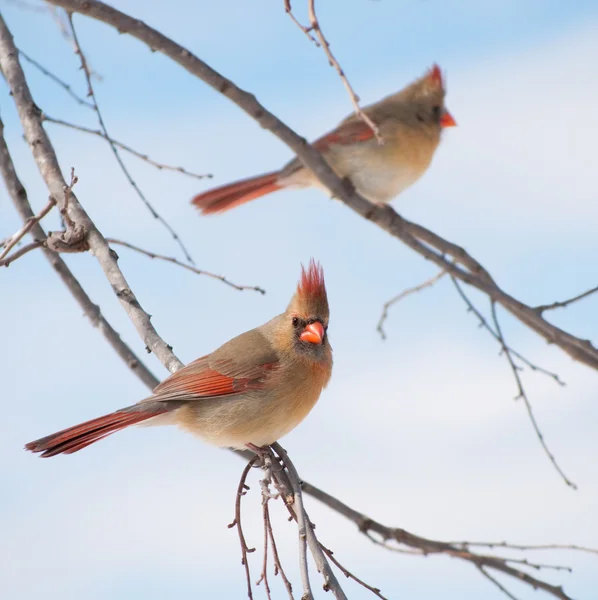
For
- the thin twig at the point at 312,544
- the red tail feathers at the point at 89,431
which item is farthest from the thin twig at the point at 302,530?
the red tail feathers at the point at 89,431

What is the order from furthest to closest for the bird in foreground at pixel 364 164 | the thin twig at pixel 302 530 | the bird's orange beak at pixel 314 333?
the bird in foreground at pixel 364 164 < the bird's orange beak at pixel 314 333 < the thin twig at pixel 302 530

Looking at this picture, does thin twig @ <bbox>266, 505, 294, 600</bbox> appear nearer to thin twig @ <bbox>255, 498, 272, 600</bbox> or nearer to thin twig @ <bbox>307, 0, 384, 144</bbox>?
thin twig @ <bbox>255, 498, 272, 600</bbox>

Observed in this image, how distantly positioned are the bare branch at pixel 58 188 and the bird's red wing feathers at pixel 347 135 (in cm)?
75

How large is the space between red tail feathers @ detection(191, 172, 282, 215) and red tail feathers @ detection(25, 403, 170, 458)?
0.59 meters

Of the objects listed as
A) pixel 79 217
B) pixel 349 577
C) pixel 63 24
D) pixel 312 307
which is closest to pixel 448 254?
pixel 312 307

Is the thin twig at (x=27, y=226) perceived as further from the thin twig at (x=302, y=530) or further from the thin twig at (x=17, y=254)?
the thin twig at (x=302, y=530)

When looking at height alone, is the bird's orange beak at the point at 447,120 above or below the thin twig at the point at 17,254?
above

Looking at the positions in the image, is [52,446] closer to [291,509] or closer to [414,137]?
[291,509]

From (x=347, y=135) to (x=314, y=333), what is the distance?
692 millimetres

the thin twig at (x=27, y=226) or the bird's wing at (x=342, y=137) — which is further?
A: the bird's wing at (x=342, y=137)

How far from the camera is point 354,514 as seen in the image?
2.20 metres

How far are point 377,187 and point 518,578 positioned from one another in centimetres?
122

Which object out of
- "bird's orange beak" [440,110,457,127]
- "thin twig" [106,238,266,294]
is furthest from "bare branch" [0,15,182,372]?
"bird's orange beak" [440,110,457,127]

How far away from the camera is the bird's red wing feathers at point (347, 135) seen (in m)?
2.51
